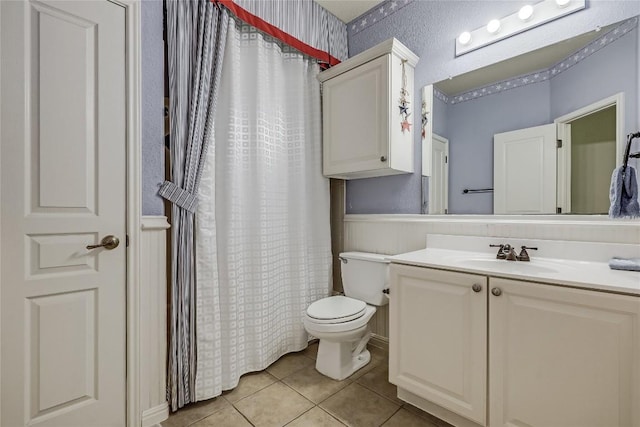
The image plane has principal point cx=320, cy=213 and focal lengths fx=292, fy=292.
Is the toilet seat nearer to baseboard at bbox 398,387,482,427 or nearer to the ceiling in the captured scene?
baseboard at bbox 398,387,482,427

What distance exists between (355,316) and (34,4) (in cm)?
204

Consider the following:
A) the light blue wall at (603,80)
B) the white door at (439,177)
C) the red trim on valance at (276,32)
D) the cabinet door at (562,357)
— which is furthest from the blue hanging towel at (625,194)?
the red trim on valance at (276,32)

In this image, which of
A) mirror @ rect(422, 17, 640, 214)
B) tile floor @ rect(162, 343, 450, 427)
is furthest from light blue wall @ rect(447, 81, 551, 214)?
tile floor @ rect(162, 343, 450, 427)

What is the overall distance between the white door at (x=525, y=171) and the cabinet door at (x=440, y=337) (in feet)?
2.20

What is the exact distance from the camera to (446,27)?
6.31ft

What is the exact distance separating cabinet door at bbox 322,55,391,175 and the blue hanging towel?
109 centimetres

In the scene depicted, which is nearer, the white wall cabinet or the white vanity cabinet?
the white wall cabinet

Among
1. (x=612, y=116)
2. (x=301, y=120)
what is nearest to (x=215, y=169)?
(x=301, y=120)

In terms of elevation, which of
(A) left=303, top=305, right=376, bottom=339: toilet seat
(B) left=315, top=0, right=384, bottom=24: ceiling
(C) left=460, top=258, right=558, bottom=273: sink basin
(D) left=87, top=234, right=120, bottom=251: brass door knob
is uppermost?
(B) left=315, top=0, right=384, bottom=24: ceiling

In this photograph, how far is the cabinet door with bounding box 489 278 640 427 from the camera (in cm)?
94

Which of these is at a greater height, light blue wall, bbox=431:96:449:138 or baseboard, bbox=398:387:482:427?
light blue wall, bbox=431:96:449:138

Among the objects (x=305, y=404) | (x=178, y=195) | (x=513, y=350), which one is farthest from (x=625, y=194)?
(x=178, y=195)

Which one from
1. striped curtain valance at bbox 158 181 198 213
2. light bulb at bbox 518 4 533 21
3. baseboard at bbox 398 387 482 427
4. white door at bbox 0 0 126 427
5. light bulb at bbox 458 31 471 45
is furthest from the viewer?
light bulb at bbox 458 31 471 45

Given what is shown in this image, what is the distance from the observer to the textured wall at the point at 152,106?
1417 mm
